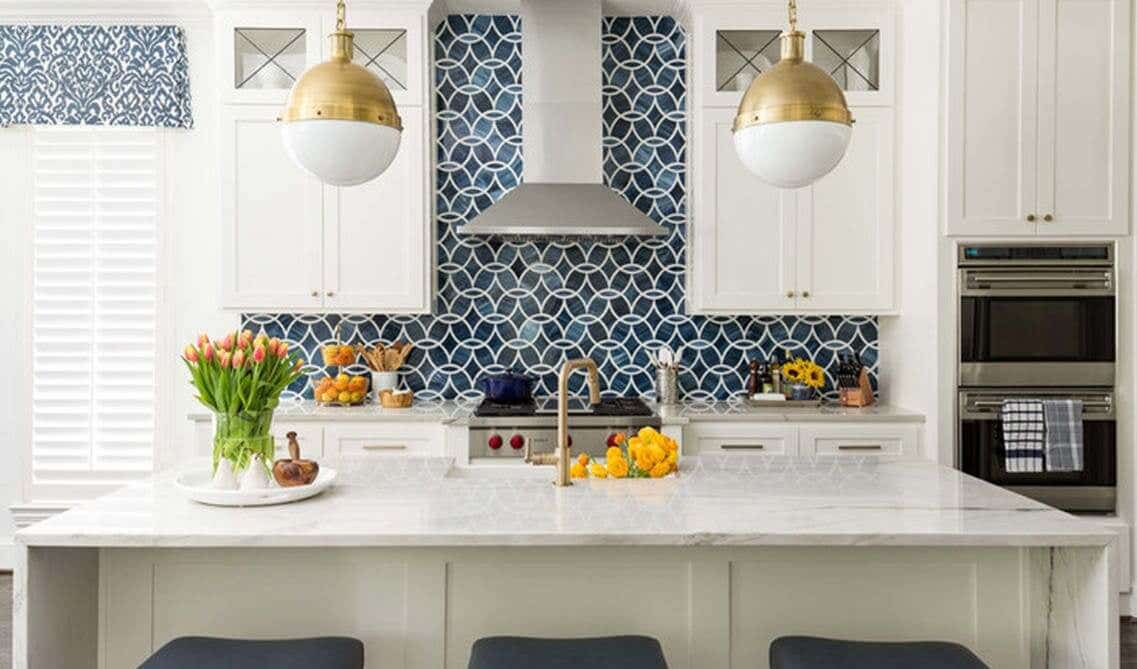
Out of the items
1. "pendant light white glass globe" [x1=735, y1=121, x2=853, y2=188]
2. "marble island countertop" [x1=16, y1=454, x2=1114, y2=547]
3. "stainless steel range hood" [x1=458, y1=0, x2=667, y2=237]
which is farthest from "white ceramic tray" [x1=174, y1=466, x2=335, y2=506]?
"stainless steel range hood" [x1=458, y1=0, x2=667, y2=237]

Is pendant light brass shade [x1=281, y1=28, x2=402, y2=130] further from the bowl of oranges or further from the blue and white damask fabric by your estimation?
the blue and white damask fabric

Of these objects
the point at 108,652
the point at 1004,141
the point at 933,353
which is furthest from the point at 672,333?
the point at 108,652

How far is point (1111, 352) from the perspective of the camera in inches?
148

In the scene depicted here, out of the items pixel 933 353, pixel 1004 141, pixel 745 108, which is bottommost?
pixel 933 353

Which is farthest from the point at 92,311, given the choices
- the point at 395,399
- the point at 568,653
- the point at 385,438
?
the point at 568,653

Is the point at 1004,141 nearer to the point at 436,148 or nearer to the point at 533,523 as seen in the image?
the point at 436,148

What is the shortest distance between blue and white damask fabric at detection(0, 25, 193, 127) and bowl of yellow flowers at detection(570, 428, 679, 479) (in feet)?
10.5

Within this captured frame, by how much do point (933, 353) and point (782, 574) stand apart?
2071mm

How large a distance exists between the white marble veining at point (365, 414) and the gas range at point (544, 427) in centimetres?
13

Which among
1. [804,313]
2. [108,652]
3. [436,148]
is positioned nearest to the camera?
[108,652]

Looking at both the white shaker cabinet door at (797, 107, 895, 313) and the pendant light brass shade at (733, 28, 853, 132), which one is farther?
the white shaker cabinet door at (797, 107, 895, 313)

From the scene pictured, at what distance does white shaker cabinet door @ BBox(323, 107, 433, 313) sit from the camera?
422 cm

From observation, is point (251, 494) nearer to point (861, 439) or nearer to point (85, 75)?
point (861, 439)

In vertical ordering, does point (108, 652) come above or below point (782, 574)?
below
